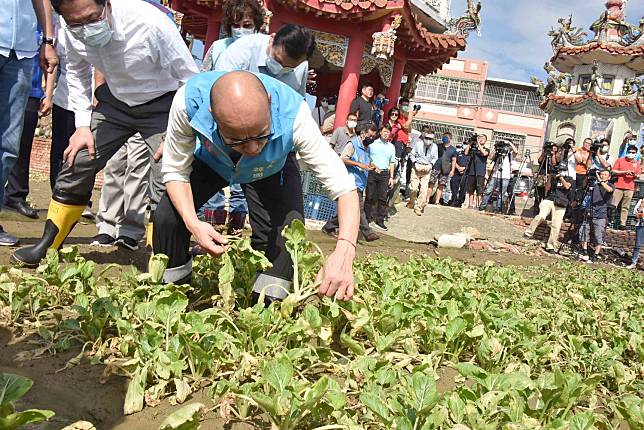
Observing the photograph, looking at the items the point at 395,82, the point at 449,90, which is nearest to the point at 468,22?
the point at 395,82

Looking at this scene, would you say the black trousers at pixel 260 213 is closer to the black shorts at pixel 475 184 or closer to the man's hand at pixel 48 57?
the man's hand at pixel 48 57

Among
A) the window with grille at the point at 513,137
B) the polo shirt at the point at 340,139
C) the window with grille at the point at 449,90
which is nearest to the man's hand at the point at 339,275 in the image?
the polo shirt at the point at 340,139

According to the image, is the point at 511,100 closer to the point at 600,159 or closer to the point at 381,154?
the point at 600,159

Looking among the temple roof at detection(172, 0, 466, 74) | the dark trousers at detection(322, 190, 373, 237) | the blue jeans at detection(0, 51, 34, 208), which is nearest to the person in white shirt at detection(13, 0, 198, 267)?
the blue jeans at detection(0, 51, 34, 208)

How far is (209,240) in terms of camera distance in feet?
7.86

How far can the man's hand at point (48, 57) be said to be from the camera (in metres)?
3.37

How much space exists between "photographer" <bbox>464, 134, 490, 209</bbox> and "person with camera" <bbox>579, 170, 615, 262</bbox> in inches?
105

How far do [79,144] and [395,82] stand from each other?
9280mm

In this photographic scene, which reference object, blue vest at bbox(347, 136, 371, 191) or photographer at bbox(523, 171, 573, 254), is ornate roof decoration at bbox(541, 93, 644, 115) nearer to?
photographer at bbox(523, 171, 573, 254)

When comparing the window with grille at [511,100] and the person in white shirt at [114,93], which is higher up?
the window with grille at [511,100]

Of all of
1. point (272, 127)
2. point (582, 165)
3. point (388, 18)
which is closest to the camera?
point (272, 127)

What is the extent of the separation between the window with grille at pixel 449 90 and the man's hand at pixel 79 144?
36271 mm

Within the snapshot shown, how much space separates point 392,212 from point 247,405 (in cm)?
881

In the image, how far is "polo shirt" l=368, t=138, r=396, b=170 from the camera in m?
8.48
